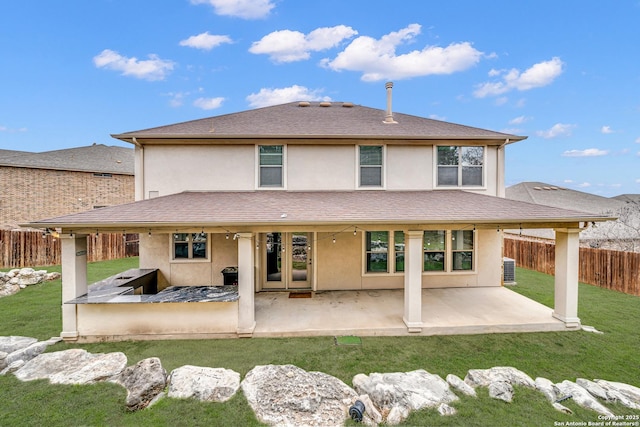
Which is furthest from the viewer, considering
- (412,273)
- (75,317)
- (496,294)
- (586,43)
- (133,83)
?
(133,83)

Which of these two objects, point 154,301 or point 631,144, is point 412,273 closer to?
point 154,301

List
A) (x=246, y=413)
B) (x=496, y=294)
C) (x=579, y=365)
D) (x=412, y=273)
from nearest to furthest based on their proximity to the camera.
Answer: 1. (x=246, y=413)
2. (x=579, y=365)
3. (x=412, y=273)
4. (x=496, y=294)

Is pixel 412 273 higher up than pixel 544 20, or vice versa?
pixel 544 20

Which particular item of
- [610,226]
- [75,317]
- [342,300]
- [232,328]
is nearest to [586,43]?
[610,226]

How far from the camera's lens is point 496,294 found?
8.44 metres

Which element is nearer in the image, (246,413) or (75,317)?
(246,413)

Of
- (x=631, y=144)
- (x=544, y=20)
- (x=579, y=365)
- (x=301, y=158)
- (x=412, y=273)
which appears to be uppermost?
(x=544, y=20)

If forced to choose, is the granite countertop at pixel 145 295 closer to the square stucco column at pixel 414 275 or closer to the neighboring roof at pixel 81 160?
the square stucco column at pixel 414 275

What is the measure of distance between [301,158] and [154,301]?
18.0ft

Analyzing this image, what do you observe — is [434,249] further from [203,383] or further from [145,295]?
[145,295]

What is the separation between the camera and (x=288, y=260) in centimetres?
895

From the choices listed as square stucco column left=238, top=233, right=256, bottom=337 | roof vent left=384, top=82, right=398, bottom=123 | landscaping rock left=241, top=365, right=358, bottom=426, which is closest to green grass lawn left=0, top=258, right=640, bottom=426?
landscaping rock left=241, top=365, right=358, bottom=426

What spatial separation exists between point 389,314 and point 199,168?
22.9 ft

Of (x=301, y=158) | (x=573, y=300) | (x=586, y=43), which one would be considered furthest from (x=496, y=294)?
(x=586, y=43)
